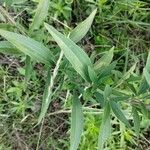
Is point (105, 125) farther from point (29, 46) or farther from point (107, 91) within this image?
point (29, 46)

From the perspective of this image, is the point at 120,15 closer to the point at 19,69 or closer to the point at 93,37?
the point at 93,37

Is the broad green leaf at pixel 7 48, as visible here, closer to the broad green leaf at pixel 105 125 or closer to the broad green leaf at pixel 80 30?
the broad green leaf at pixel 80 30

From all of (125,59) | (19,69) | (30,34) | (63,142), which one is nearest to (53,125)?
(63,142)

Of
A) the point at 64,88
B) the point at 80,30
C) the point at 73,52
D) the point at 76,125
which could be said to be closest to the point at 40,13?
the point at 80,30

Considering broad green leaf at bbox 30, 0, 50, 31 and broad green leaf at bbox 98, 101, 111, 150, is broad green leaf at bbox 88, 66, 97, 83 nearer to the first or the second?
broad green leaf at bbox 98, 101, 111, 150

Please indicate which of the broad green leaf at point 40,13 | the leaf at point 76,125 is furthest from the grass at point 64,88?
the leaf at point 76,125

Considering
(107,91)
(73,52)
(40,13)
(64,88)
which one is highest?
(40,13)
